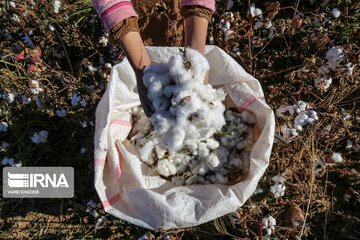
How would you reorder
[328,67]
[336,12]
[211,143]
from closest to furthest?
1. [211,143]
2. [328,67]
3. [336,12]

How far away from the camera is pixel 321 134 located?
170cm

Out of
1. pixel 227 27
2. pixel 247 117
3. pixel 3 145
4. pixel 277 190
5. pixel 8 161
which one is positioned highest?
pixel 227 27

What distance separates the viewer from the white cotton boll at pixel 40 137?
180 centimetres

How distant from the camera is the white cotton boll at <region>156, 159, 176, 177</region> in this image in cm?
150

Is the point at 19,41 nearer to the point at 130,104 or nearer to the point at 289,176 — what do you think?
the point at 130,104

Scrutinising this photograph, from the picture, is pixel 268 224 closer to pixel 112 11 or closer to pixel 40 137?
pixel 112 11

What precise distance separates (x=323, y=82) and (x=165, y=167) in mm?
1174

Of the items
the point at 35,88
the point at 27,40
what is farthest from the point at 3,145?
the point at 27,40

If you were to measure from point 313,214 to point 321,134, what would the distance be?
54 centimetres

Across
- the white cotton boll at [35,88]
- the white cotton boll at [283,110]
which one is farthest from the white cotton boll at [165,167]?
the white cotton boll at [35,88]

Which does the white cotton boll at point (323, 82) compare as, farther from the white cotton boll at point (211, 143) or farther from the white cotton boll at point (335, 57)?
the white cotton boll at point (211, 143)

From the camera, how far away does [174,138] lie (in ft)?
4.15

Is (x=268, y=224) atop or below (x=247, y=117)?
below

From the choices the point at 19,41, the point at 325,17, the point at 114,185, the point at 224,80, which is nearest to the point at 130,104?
the point at 114,185
